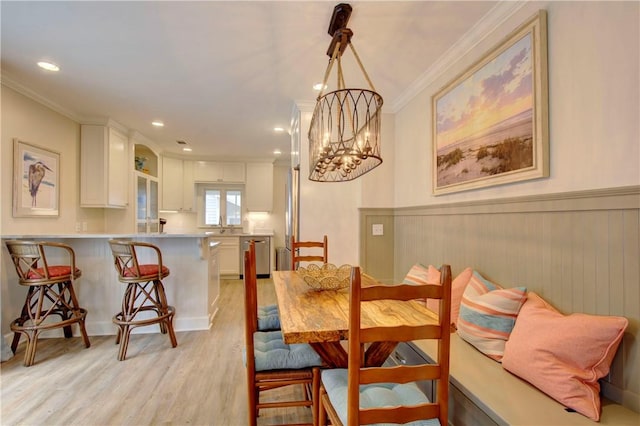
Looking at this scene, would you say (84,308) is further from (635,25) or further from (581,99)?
(635,25)

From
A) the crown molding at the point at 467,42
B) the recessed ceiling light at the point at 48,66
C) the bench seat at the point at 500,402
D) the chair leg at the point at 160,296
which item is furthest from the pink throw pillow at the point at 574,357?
the recessed ceiling light at the point at 48,66

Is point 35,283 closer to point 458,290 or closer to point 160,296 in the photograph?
point 160,296

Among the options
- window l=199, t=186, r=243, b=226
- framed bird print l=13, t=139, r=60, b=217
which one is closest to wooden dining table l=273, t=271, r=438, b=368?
framed bird print l=13, t=139, r=60, b=217

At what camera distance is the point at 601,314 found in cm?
126

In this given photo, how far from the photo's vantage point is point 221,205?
21.4ft

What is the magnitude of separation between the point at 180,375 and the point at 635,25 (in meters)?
3.31

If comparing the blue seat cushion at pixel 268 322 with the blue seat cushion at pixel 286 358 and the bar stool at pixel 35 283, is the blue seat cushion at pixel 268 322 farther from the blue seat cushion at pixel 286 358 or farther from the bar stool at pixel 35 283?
the bar stool at pixel 35 283

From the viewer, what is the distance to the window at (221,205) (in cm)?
647

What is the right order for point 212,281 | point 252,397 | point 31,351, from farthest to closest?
point 212,281, point 31,351, point 252,397

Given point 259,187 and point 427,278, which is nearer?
point 427,278

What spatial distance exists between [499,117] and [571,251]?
88 centimetres

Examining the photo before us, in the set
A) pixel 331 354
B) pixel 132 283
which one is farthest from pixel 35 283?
pixel 331 354

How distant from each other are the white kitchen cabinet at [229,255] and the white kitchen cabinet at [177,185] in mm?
989

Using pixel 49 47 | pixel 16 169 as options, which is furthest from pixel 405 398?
pixel 16 169
